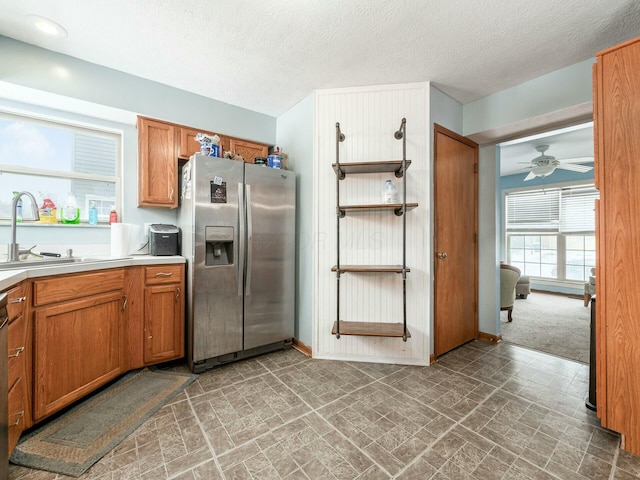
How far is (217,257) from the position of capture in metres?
2.39

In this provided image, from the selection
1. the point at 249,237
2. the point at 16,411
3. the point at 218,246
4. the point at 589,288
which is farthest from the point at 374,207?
the point at 589,288

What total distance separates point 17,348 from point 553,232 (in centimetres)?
783

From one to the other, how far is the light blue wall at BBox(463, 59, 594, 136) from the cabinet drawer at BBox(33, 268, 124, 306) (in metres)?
3.45

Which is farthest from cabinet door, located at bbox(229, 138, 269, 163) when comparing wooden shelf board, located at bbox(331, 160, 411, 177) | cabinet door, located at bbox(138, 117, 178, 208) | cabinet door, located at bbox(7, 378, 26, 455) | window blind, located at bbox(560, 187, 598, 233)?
window blind, located at bbox(560, 187, 598, 233)

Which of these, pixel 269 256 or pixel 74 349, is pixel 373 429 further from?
pixel 74 349

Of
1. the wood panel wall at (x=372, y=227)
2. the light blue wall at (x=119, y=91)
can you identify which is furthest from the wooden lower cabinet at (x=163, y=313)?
the light blue wall at (x=119, y=91)

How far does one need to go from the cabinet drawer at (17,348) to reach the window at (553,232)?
7466 mm

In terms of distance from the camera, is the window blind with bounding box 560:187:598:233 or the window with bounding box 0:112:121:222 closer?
the window with bounding box 0:112:121:222

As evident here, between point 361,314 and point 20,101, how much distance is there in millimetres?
3326

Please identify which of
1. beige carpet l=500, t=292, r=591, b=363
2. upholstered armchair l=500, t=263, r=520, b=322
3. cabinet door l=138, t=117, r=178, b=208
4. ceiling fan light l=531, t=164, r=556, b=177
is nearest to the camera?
cabinet door l=138, t=117, r=178, b=208

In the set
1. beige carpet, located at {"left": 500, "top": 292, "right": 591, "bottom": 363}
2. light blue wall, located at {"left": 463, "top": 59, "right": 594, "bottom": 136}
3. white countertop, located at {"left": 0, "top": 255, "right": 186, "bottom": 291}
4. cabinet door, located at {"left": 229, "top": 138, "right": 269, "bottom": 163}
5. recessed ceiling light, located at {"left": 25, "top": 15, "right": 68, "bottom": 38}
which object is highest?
recessed ceiling light, located at {"left": 25, "top": 15, "right": 68, "bottom": 38}

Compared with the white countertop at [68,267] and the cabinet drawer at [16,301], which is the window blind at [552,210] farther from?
the cabinet drawer at [16,301]

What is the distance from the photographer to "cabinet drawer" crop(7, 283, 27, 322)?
131cm

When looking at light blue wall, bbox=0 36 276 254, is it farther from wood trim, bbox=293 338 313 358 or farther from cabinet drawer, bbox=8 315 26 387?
wood trim, bbox=293 338 313 358
